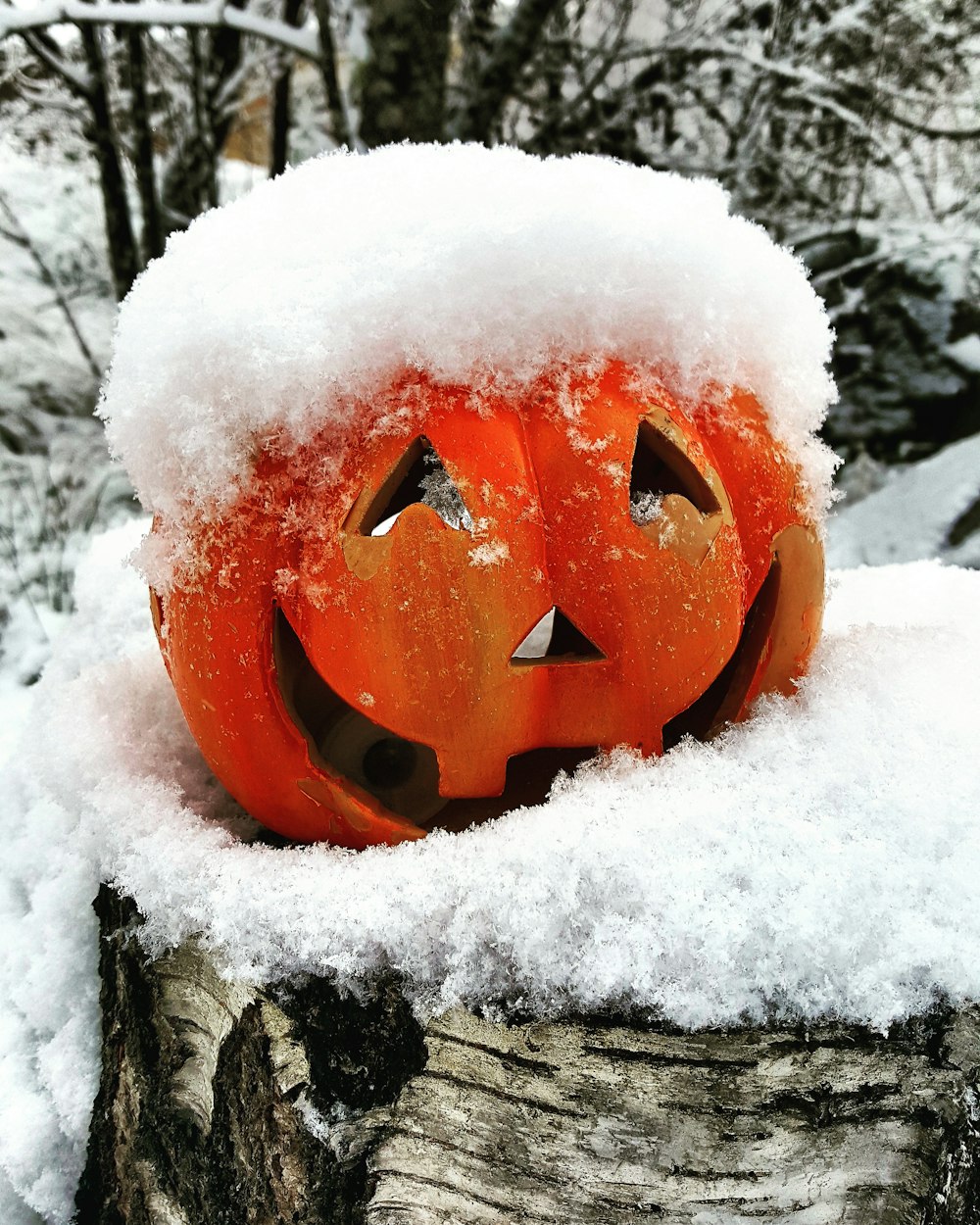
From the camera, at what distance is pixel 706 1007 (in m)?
0.63

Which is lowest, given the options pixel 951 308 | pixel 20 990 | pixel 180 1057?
pixel 20 990

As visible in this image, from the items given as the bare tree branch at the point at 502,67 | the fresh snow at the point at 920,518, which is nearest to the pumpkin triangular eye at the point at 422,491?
the fresh snow at the point at 920,518

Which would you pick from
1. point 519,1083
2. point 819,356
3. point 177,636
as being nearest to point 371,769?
point 177,636

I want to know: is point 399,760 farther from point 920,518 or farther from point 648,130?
point 648,130

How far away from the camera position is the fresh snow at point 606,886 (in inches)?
25.2

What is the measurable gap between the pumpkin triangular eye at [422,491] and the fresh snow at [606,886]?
31 cm

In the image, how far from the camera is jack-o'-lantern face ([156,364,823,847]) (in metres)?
0.79

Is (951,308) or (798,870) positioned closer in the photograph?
(798,870)

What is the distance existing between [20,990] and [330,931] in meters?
0.60

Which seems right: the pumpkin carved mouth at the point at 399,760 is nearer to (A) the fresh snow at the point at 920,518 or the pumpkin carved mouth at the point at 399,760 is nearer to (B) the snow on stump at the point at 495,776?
(B) the snow on stump at the point at 495,776

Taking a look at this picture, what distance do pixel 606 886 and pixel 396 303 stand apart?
554mm

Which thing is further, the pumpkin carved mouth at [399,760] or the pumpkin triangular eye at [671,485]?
the pumpkin carved mouth at [399,760]

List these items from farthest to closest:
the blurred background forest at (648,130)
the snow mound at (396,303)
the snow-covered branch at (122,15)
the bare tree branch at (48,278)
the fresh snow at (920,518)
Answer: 1. the bare tree branch at (48,278)
2. the blurred background forest at (648,130)
3. the fresh snow at (920,518)
4. the snow-covered branch at (122,15)
5. the snow mound at (396,303)

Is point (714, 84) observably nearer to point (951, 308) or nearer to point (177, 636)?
point (951, 308)
